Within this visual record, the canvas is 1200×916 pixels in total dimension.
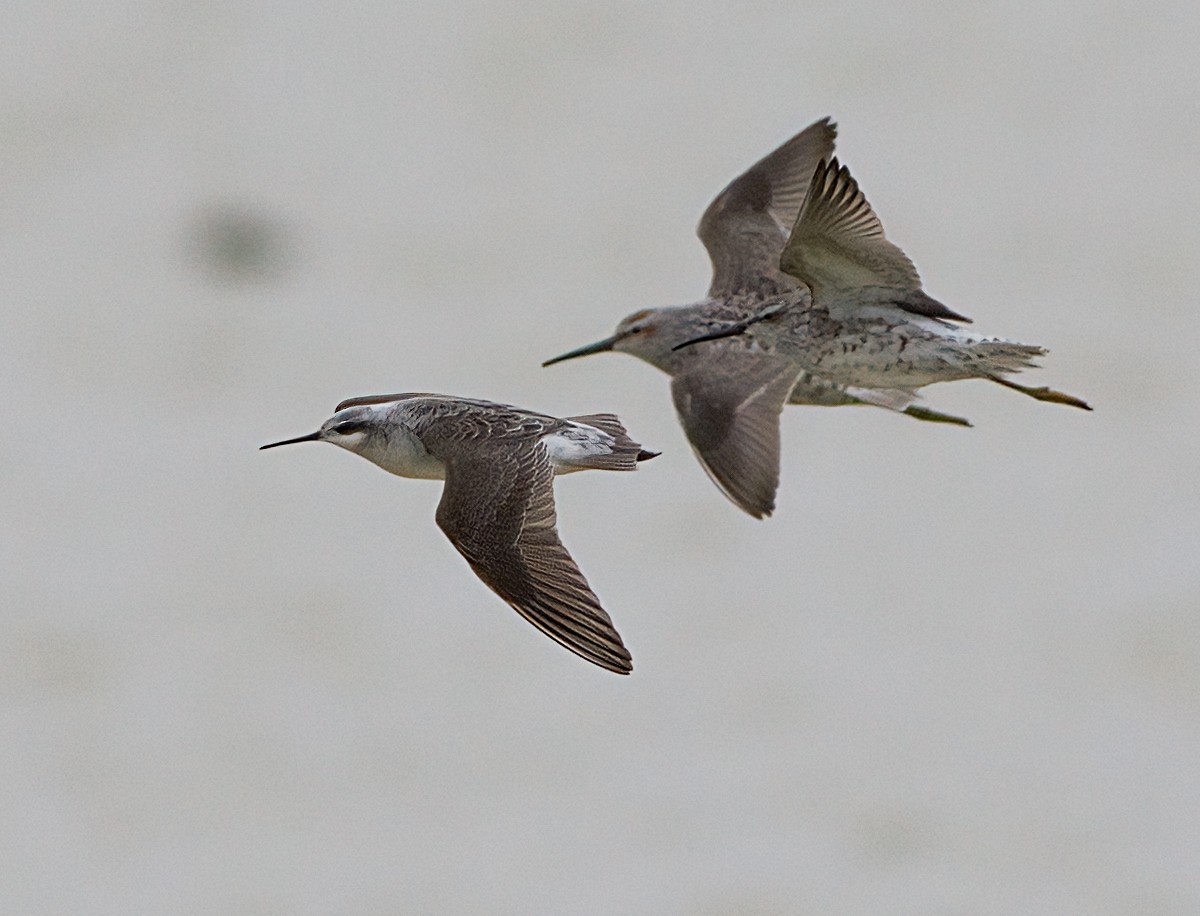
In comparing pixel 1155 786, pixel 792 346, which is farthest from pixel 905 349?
pixel 1155 786

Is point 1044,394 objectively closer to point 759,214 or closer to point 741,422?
point 741,422

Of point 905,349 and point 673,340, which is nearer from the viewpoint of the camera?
point 905,349

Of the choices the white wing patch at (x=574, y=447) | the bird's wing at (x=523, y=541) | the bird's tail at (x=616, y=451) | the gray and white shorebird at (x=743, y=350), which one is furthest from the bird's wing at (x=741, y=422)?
the bird's wing at (x=523, y=541)

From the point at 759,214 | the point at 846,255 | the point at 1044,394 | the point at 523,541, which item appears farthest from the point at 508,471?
the point at 759,214

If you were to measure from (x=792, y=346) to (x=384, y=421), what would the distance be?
156 cm

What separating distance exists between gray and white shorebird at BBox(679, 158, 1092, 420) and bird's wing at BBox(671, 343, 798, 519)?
0.19 m

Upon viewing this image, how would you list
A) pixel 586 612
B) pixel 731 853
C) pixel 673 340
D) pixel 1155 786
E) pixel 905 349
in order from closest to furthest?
pixel 586 612, pixel 905 349, pixel 673 340, pixel 731 853, pixel 1155 786

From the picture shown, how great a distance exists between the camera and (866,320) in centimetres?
678

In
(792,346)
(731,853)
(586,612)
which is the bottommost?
(731,853)

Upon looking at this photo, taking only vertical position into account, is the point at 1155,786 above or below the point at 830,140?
below

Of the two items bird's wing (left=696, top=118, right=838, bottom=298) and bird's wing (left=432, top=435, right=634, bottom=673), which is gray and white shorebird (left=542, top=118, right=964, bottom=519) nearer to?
bird's wing (left=696, top=118, right=838, bottom=298)

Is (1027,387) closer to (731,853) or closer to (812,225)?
(812,225)

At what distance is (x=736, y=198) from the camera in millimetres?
8320

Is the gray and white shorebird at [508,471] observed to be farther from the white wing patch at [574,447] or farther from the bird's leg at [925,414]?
the bird's leg at [925,414]
